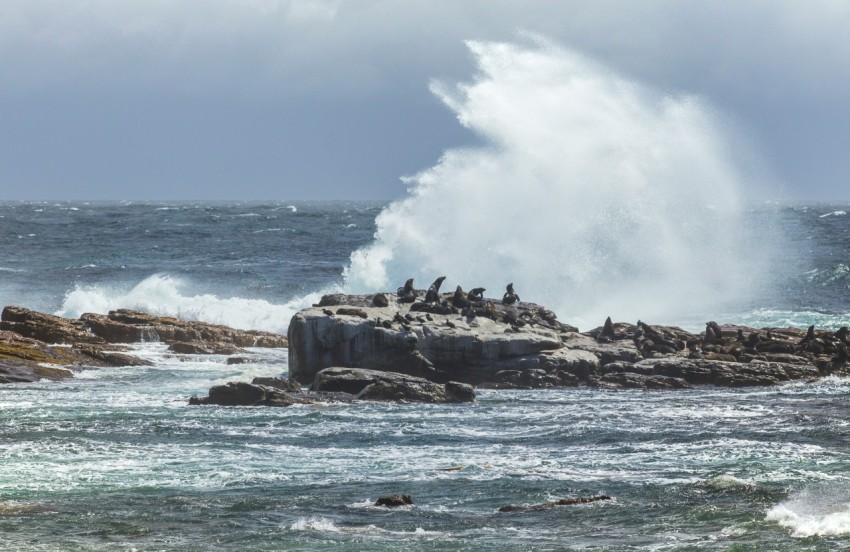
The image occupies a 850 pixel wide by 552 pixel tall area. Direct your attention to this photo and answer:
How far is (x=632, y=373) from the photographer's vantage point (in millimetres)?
30031

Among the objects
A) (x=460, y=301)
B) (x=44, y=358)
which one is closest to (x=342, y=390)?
(x=460, y=301)

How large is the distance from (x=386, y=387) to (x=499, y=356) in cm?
403

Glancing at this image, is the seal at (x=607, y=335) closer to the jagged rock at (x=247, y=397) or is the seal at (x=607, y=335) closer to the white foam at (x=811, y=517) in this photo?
the jagged rock at (x=247, y=397)

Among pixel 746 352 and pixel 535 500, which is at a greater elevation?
pixel 746 352

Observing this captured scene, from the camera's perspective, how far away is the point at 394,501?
16562mm

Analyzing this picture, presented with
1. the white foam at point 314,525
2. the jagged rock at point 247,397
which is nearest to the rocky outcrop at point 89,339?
the jagged rock at point 247,397

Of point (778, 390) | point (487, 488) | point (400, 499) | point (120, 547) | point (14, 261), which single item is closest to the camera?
point (120, 547)

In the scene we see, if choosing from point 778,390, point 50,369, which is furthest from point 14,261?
point 778,390

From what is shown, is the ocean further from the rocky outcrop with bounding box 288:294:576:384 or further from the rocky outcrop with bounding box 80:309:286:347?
the rocky outcrop with bounding box 288:294:576:384

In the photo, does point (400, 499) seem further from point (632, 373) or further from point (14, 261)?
point (14, 261)

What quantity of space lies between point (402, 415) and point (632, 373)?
25.3ft

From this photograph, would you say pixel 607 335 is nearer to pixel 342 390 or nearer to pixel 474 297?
pixel 474 297

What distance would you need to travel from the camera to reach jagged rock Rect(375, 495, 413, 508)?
16547 millimetres

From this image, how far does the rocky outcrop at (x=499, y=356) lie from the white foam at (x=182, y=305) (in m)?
15.8
